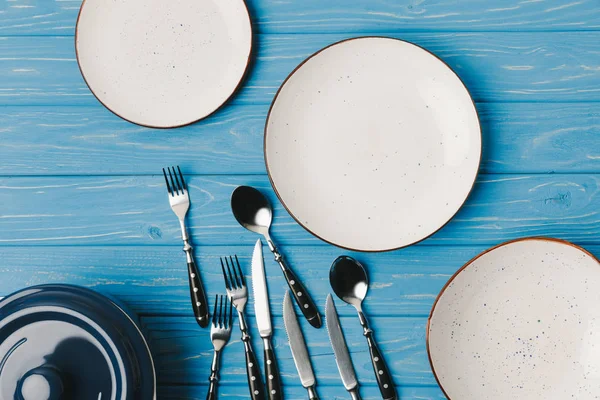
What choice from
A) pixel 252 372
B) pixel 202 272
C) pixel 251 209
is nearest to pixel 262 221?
pixel 251 209

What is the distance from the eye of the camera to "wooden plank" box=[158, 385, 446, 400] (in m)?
0.78

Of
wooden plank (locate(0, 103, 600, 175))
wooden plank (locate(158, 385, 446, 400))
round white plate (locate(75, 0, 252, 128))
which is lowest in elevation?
wooden plank (locate(158, 385, 446, 400))

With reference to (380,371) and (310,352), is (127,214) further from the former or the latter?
(380,371)

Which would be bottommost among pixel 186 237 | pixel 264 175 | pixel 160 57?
pixel 186 237

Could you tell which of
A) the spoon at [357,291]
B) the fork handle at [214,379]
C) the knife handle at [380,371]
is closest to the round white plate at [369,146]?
the spoon at [357,291]

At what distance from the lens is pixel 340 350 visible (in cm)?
78

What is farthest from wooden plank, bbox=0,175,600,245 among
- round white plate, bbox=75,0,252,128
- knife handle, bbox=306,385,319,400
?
knife handle, bbox=306,385,319,400

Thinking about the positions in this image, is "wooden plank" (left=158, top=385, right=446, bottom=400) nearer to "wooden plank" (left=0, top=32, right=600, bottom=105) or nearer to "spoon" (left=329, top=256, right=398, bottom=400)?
"spoon" (left=329, top=256, right=398, bottom=400)

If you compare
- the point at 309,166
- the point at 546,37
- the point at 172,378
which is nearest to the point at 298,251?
the point at 309,166

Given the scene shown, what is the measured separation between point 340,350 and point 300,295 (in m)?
0.11

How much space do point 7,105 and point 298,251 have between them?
0.55m

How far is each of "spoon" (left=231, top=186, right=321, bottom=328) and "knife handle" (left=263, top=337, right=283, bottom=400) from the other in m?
0.08

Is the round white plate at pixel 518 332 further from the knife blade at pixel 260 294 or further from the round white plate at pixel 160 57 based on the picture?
the round white plate at pixel 160 57

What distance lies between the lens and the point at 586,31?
78cm
